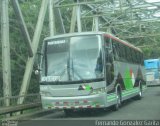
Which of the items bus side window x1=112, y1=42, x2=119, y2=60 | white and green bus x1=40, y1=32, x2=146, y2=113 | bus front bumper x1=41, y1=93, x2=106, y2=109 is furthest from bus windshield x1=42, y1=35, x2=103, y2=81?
bus side window x1=112, y1=42, x2=119, y2=60

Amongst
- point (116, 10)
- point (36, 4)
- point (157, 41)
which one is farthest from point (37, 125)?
point (157, 41)

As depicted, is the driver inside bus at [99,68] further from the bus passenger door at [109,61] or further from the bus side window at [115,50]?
the bus side window at [115,50]

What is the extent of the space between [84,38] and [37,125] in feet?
13.1

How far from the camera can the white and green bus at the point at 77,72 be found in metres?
14.2

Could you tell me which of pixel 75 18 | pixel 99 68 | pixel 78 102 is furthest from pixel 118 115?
pixel 75 18

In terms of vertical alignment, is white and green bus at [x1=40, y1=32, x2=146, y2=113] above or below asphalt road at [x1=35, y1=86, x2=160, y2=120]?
above

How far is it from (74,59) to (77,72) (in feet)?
1.77

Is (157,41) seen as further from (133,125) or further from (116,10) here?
(133,125)

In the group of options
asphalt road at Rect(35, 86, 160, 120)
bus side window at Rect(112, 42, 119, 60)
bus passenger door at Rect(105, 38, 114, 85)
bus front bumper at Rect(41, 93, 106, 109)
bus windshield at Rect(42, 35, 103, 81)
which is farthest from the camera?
bus side window at Rect(112, 42, 119, 60)

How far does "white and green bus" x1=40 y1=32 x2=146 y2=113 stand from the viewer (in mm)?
14242

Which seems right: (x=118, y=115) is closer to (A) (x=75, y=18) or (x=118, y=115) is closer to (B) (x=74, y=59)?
(B) (x=74, y=59)

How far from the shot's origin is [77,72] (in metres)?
14.4

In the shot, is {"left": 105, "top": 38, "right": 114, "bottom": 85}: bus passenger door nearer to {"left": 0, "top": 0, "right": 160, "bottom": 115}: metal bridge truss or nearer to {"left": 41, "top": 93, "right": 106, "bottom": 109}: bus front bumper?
{"left": 41, "top": 93, "right": 106, "bottom": 109}: bus front bumper

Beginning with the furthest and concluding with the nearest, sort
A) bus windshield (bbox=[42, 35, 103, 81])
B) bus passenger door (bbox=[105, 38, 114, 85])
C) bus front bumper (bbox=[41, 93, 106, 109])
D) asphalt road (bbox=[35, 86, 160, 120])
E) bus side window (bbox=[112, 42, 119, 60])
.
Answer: bus side window (bbox=[112, 42, 119, 60]) → bus passenger door (bbox=[105, 38, 114, 85]) → bus windshield (bbox=[42, 35, 103, 81]) → bus front bumper (bbox=[41, 93, 106, 109]) → asphalt road (bbox=[35, 86, 160, 120])
